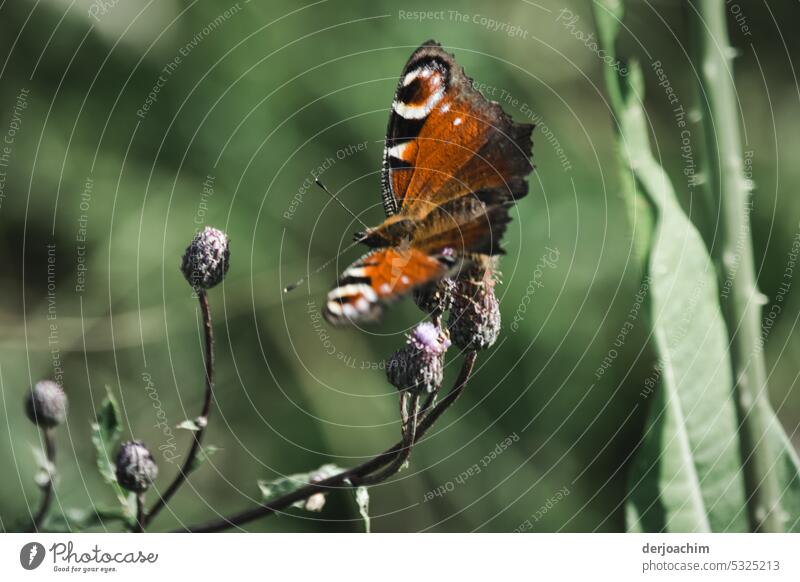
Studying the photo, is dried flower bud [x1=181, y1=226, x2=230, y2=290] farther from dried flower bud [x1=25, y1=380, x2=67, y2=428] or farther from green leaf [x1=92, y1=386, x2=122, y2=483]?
dried flower bud [x1=25, y1=380, x2=67, y2=428]

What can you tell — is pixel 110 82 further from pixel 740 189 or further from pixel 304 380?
pixel 740 189

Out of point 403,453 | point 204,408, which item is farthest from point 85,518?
point 403,453

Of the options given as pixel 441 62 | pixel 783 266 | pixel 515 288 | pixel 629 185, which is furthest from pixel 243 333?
pixel 783 266

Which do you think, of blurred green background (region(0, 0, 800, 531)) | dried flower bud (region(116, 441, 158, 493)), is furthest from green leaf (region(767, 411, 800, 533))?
dried flower bud (region(116, 441, 158, 493))

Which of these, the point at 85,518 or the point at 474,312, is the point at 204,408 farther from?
the point at 474,312
